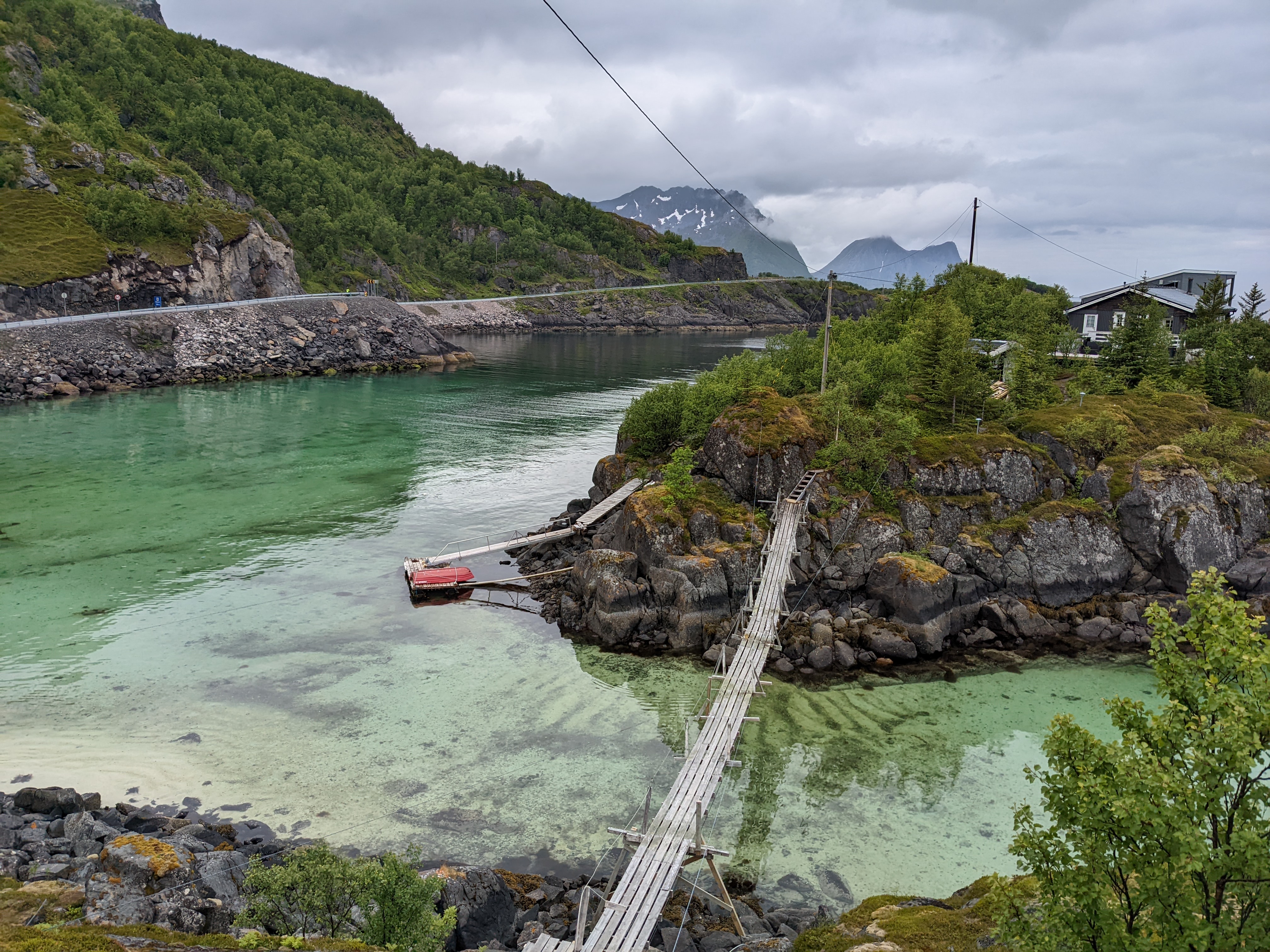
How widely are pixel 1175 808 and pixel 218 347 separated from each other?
391 feet

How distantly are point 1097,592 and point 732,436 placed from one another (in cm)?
2051

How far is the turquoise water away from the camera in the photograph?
23.0 metres

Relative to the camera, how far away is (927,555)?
1518 inches

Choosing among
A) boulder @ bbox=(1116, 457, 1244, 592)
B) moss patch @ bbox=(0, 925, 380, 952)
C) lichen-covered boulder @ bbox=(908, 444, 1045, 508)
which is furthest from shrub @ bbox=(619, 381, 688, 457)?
moss patch @ bbox=(0, 925, 380, 952)

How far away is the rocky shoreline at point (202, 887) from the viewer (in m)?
15.8

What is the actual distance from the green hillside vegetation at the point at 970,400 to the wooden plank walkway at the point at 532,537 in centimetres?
448

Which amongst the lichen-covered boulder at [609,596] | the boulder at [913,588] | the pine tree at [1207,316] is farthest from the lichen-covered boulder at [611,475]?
the pine tree at [1207,316]

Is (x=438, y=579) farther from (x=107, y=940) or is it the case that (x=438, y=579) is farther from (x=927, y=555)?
(x=107, y=940)

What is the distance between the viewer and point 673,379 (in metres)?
115

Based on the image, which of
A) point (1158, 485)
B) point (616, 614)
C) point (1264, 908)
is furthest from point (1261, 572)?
point (1264, 908)

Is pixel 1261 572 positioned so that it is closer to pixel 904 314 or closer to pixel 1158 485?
pixel 1158 485

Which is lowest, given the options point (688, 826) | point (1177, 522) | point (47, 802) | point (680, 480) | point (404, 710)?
point (404, 710)

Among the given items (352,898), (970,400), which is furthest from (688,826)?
(970,400)

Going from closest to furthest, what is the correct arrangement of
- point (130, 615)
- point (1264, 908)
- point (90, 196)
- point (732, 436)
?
point (1264, 908), point (130, 615), point (732, 436), point (90, 196)
